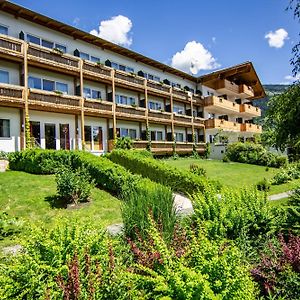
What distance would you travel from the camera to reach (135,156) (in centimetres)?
1817

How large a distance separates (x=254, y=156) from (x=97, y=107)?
16.5 m

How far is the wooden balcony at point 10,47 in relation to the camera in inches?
834

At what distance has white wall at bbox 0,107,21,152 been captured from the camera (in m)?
22.3

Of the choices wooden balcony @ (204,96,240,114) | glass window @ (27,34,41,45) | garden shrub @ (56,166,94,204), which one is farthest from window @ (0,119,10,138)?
wooden balcony @ (204,96,240,114)

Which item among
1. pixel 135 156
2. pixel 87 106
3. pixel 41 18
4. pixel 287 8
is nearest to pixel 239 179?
pixel 135 156

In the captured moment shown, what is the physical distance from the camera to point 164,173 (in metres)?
16.1

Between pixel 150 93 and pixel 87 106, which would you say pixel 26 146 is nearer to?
pixel 87 106

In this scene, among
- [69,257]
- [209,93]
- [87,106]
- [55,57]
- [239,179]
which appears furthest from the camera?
[209,93]

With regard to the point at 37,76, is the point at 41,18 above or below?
above

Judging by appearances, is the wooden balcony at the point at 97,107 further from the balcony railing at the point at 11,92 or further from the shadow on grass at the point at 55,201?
the shadow on grass at the point at 55,201

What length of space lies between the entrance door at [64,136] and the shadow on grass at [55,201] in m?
14.5

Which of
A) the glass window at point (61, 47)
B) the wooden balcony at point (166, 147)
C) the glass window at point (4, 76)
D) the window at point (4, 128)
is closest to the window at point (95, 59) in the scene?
the glass window at point (61, 47)

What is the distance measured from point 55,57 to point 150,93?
12.7m

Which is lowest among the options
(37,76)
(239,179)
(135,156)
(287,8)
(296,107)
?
(239,179)
